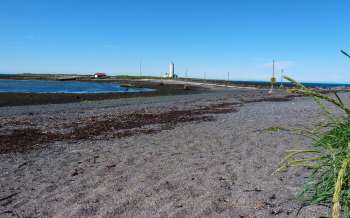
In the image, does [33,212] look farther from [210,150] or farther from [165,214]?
[210,150]

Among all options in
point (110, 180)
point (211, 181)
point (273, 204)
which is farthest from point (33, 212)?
point (273, 204)

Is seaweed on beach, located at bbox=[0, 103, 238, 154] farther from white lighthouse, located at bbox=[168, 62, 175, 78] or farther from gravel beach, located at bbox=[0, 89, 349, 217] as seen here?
white lighthouse, located at bbox=[168, 62, 175, 78]

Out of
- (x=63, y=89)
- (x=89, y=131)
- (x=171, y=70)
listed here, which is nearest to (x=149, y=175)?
(x=89, y=131)

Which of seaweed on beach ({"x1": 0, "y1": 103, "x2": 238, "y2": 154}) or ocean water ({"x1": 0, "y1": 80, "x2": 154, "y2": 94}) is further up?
ocean water ({"x1": 0, "y1": 80, "x2": 154, "y2": 94})

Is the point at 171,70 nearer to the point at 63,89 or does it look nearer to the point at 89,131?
the point at 63,89

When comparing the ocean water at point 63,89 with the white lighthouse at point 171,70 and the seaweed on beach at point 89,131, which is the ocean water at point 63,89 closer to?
the seaweed on beach at point 89,131

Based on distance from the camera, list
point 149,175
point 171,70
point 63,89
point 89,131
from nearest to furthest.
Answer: point 149,175 → point 89,131 → point 63,89 → point 171,70

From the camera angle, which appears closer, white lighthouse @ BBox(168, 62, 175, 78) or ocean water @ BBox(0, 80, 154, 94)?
ocean water @ BBox(0, 80, 154, 94)

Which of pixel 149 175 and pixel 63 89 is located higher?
pixel 63 89

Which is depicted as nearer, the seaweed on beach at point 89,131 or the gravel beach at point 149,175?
the gravel beach at point 149,175

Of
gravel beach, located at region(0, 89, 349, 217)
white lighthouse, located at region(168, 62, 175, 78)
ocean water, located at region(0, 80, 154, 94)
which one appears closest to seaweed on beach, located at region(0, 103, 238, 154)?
gravel beach, located at region(0, 89, 349, 217)

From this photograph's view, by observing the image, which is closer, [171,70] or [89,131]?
[89,131]

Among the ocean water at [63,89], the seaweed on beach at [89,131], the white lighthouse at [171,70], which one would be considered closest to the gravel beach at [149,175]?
the seaweed on beach at [89,131]

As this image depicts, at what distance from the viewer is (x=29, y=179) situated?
6.38m
